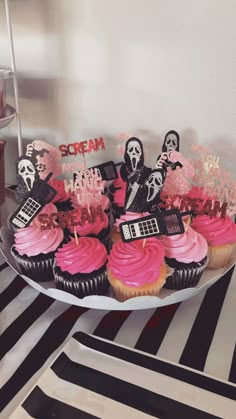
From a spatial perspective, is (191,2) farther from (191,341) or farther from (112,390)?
(112,390)

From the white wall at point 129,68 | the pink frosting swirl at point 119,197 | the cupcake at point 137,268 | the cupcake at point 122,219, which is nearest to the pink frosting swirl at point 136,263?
the cupcake at point 137,268

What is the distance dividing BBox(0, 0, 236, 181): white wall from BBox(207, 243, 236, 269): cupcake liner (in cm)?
34

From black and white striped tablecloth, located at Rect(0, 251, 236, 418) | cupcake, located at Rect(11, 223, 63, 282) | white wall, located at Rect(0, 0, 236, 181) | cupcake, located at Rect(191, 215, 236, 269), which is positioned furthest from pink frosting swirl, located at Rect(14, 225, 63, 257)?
white wall, located at Rect(0, 0, 236, 181)

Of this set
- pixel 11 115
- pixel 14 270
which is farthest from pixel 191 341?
pixel 11 115

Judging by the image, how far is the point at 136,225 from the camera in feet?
2.64

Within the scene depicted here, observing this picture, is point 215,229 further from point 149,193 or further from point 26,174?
point 26,174

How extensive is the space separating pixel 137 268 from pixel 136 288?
0.05 m

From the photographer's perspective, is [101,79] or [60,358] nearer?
[60,358]

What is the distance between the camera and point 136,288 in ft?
2.81

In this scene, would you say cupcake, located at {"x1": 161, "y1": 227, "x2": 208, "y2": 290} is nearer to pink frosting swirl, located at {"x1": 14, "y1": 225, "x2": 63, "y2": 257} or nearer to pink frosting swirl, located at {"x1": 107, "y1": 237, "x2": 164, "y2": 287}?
pink frosting swirl, located at {"x1": 107, "y1": 237, "x2": 164, "y2": 287}

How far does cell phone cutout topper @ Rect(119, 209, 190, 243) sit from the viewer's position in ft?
2.60

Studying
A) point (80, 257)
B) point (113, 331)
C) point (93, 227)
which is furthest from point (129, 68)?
point (113, 331)

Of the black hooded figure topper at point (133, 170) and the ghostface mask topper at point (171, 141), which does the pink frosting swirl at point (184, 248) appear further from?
the ghostface mask topper at point (171, 141)

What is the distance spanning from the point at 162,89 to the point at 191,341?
0.68 metres
